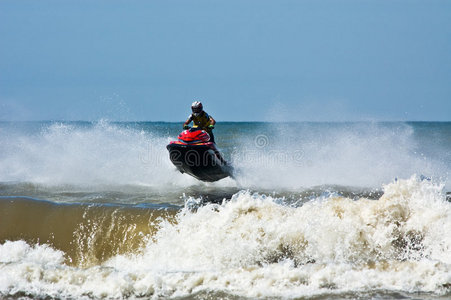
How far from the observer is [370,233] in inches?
274

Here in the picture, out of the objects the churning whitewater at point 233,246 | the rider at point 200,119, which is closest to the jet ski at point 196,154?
the rider at point 200,119

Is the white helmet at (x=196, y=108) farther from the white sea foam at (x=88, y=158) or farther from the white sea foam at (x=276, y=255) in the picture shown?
the white sea foam at (x=276, y=255)

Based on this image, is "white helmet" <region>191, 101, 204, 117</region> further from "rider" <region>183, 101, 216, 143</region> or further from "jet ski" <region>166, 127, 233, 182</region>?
"jet ski" <region>166, 127, 233, 182</region>

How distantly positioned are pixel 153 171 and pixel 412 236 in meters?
9.73

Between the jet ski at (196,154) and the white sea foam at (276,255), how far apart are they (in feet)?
13.1

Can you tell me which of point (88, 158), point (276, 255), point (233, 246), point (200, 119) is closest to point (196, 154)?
point (200, 119)

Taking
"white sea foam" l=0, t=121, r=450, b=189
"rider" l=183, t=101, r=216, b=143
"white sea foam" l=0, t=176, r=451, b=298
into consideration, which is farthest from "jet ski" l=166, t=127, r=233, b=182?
"white sea foam" l=0, t=176, r=451, b=298

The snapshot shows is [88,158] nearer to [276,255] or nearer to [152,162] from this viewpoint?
[152,162]

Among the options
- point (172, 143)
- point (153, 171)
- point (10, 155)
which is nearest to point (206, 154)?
point (172, 143)

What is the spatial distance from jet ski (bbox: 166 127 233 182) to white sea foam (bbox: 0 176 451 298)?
3.99 meters

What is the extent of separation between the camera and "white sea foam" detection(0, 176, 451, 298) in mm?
5926

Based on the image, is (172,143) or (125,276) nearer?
(125,276)

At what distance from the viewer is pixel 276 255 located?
675cm

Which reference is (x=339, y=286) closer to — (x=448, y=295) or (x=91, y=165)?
(x=448, y=295)
